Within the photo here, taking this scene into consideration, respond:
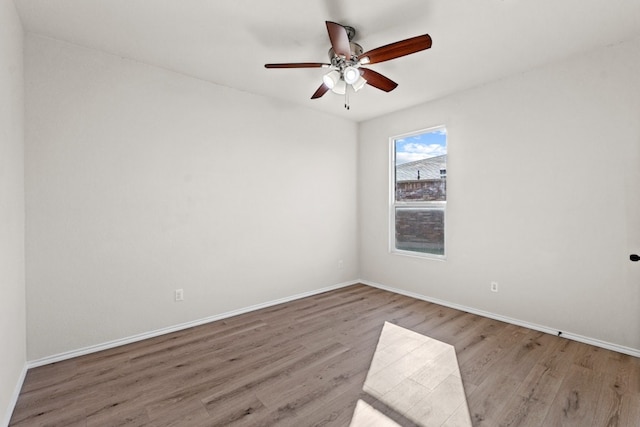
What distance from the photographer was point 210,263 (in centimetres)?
326

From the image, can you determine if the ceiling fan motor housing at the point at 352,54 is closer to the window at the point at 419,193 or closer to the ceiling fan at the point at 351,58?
the ceiling fan at the point at 351,58

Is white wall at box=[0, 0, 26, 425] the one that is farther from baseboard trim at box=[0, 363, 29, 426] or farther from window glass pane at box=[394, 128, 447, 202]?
window glass pane at box=[394, 128, 447, 202]

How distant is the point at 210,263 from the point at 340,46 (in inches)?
99.0

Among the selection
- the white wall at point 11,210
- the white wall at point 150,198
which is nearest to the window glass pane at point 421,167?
the white wall at point 150,198

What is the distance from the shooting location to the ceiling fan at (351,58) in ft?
6.42

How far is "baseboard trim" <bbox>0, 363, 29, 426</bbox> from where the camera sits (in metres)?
1.71

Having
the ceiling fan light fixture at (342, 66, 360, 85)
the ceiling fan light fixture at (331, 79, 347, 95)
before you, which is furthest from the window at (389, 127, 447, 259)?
the ceiling fan light fixture at (342, 66, 360, 85)

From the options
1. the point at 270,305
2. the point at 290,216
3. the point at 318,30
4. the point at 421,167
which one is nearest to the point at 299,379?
the point at 270,305

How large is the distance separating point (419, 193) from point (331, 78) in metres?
2.30

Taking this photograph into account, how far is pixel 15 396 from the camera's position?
75.4 inches

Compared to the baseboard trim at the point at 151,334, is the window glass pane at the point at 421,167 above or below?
above

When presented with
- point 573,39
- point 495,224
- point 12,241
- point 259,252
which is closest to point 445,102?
point 573,39

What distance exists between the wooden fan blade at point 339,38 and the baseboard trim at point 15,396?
9.91ft

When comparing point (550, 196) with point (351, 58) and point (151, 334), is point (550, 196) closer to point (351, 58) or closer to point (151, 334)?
point (351, 58)
